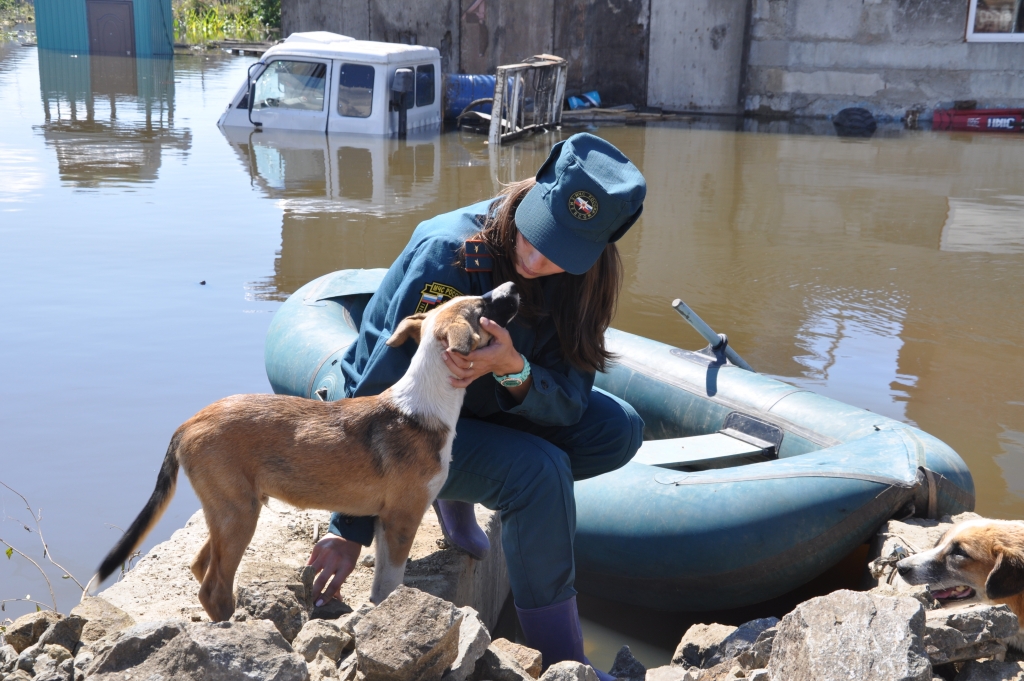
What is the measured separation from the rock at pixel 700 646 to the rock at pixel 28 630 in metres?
2.02

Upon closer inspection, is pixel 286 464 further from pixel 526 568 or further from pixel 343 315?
pixel 343 315

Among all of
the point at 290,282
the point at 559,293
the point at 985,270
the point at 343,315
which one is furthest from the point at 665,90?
the point at 559,293

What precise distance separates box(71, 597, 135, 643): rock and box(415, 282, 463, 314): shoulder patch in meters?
1.25

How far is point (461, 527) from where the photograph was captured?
3.38 m

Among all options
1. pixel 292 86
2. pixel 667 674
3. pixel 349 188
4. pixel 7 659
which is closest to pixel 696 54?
pixel 292 86

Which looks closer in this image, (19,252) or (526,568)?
(526,568)

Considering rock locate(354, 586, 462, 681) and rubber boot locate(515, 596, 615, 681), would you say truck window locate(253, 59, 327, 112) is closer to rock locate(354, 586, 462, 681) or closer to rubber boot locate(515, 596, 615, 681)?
rubber boot locate(515, 596, 615, 681)

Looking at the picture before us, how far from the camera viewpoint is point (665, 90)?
1842 cm

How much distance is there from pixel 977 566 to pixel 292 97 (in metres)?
12.6

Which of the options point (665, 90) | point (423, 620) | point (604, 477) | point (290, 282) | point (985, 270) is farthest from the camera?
point (665, 90)

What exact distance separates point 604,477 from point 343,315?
5.87ft

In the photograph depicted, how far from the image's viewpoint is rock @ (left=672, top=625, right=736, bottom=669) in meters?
3.13

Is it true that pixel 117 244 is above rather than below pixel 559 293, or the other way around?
below

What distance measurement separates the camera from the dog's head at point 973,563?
2.65 m
